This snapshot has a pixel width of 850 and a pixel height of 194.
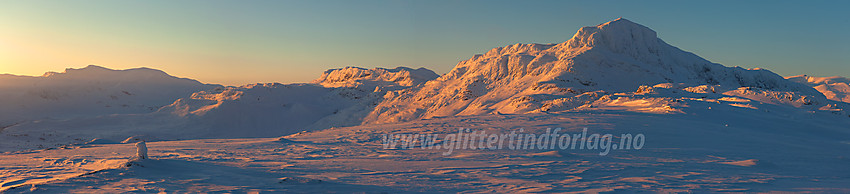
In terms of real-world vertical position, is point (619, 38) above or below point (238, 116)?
above

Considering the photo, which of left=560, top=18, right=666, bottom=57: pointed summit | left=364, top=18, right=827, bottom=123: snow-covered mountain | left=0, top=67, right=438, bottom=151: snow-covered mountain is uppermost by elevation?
left=560, top=18, right=666, bottom=57: pointed summit

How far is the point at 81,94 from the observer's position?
74625mm

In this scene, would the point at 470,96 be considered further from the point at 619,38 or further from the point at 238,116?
the point at 238,116

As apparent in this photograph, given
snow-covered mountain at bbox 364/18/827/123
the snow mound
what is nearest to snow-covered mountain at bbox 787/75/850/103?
snow-covered mountain at bbox 364/18/827/123

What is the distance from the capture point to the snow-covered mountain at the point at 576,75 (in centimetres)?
3981

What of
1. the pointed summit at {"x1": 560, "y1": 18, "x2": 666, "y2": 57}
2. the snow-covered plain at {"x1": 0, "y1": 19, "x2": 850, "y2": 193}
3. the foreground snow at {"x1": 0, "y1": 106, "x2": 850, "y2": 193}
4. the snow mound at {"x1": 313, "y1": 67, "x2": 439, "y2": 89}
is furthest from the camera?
the snow mound at {"x1": 313, "y1": 67, "x2": 439, "y2": 89}

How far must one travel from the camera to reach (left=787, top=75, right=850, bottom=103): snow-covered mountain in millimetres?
79181

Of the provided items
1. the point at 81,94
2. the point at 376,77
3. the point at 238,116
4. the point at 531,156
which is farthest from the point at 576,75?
the point at 81,94

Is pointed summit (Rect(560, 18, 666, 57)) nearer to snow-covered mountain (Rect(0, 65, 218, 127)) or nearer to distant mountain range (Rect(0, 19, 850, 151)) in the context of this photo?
distant mountain range (Rect(0, 19, 850, 151))

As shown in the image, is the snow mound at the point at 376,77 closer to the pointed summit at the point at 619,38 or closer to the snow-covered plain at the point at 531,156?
the pointed summit at the point at 619,38

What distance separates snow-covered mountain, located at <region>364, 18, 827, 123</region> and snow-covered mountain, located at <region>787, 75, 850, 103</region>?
1633 inches

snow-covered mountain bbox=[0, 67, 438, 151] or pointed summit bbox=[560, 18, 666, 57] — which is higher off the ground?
pointed summit bbox=[560, 18, 666, 57]

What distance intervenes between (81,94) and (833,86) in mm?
135473

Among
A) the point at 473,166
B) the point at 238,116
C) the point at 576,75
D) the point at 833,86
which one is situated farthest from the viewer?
the point at 833,86
